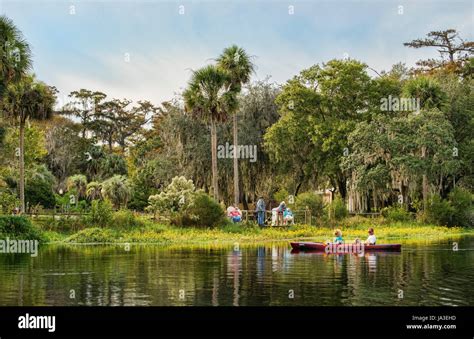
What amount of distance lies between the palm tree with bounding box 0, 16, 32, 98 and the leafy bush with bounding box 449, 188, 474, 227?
2745cm

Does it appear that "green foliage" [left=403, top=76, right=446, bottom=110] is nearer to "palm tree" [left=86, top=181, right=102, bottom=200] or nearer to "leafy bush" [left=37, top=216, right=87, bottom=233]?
"leafy bush" [left=37, top=216, right=87, bottom=233]

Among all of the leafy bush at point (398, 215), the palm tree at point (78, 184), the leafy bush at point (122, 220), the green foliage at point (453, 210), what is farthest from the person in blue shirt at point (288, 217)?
the palm tree at point (78, 184)

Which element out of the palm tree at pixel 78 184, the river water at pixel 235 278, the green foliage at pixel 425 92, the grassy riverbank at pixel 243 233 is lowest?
the river water at pixel 235 278

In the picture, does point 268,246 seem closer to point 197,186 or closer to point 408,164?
point 408,164

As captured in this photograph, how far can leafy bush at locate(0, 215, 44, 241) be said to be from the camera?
34938 millimetres

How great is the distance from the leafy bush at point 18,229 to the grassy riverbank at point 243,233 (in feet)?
3.45

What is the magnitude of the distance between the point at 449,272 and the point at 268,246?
13.3m

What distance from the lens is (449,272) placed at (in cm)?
2222

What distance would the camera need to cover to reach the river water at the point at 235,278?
16.8 meters

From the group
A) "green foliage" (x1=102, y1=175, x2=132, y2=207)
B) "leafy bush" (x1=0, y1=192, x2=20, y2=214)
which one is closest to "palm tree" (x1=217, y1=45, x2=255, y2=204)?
"green foliage" (x1=102, y1=175, x2=132, y2=207)

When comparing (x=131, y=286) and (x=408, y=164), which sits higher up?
(x=408, y=164)

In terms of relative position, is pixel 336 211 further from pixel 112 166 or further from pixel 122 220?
pixel 112 166

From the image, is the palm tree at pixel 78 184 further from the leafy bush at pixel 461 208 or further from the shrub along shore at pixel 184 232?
the leafy bush at pixel 461 208
